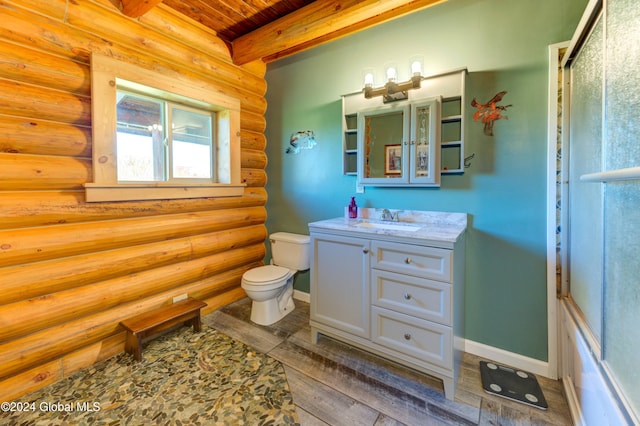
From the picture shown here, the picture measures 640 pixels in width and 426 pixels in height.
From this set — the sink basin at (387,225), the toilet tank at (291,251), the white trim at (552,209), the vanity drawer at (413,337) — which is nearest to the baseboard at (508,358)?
the white trim at (552,209)

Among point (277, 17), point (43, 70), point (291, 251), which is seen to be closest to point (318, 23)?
point (277, 17)

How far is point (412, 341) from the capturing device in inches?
67.7

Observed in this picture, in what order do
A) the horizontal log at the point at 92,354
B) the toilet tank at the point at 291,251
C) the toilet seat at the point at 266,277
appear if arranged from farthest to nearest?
the toilet tank at the point at 291,251 → the toilet seat at the point at 266,277 → the horizontal log at the point at 92,354

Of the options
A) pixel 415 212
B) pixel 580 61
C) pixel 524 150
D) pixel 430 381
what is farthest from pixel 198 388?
pixel 580 61

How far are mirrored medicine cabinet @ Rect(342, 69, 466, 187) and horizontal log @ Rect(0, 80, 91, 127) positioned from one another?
1.94 meters

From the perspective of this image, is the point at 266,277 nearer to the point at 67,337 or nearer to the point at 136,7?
the point at 67,337

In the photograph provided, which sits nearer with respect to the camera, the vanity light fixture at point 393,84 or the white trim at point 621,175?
the white trim at point 621,175

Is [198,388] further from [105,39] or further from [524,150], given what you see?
[524,150]

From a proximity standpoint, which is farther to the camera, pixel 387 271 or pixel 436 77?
pixel 436 77

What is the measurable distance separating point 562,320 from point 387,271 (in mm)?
1109

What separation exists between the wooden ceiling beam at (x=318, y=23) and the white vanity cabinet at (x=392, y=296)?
1.55 m

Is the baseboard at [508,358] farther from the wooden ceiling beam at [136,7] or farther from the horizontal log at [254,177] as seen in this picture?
the wooden ceiling beam at [136,7]

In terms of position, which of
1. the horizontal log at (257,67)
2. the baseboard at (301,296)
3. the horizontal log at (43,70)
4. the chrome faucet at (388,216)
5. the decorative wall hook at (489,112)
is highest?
the horizontal log at (257,67)

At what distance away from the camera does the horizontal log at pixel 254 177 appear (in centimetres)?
292
